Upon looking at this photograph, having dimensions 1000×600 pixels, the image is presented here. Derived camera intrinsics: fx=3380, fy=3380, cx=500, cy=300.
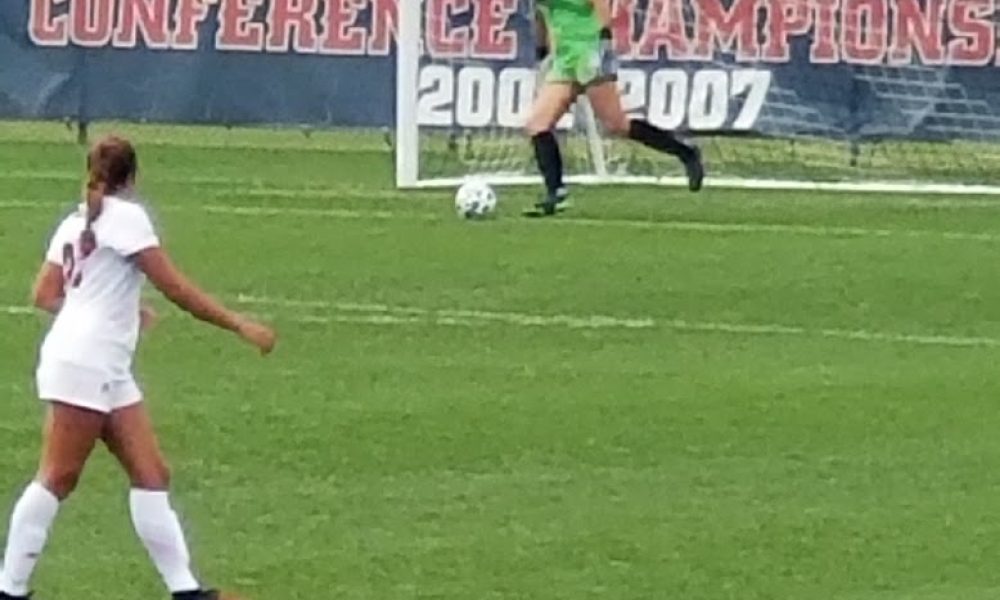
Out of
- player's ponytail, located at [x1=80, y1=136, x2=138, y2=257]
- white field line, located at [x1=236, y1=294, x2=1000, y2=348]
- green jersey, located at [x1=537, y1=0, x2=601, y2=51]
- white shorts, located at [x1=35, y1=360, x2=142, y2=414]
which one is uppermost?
player's ponytail, located at [x1=80, y1=136, x2=138, y2=257]

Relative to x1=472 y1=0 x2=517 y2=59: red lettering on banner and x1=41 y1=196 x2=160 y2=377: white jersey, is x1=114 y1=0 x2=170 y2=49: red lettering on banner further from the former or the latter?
x1=41 y1=196 x2=160 y2=377: white jersey

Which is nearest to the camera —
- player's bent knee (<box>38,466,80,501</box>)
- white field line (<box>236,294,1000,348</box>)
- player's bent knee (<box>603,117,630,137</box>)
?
player's bent knee (<box>38,466,80,501</box>)

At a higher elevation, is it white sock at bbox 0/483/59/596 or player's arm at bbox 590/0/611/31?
player's arm at bbox 590/0/611/31

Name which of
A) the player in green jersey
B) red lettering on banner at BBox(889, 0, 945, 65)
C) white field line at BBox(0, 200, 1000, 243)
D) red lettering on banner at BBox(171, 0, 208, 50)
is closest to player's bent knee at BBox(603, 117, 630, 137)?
the player in green jersey

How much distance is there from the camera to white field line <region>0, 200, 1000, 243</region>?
832 inches

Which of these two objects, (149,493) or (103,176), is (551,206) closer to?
(149,493)

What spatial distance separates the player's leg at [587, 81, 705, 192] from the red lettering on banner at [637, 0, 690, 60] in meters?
3.21

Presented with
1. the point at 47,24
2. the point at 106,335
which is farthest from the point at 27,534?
the point at 47,24

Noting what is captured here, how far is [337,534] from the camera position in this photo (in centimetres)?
1097

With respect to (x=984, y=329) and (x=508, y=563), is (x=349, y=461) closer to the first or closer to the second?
(x=508, y=563)

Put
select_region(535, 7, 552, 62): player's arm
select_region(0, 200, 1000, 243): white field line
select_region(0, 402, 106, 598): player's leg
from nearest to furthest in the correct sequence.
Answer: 1. select_region(0, 402, 106, 598): player's leg
2. select_region(0, 200, 1000, 243): white field line
3. select_region(535, 7, 552, 62): player's arm

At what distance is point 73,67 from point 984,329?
14828mm

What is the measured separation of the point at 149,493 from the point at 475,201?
1240cm

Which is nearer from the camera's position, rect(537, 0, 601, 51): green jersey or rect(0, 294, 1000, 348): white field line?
rect(0, 294, 1000, 348): white field line
